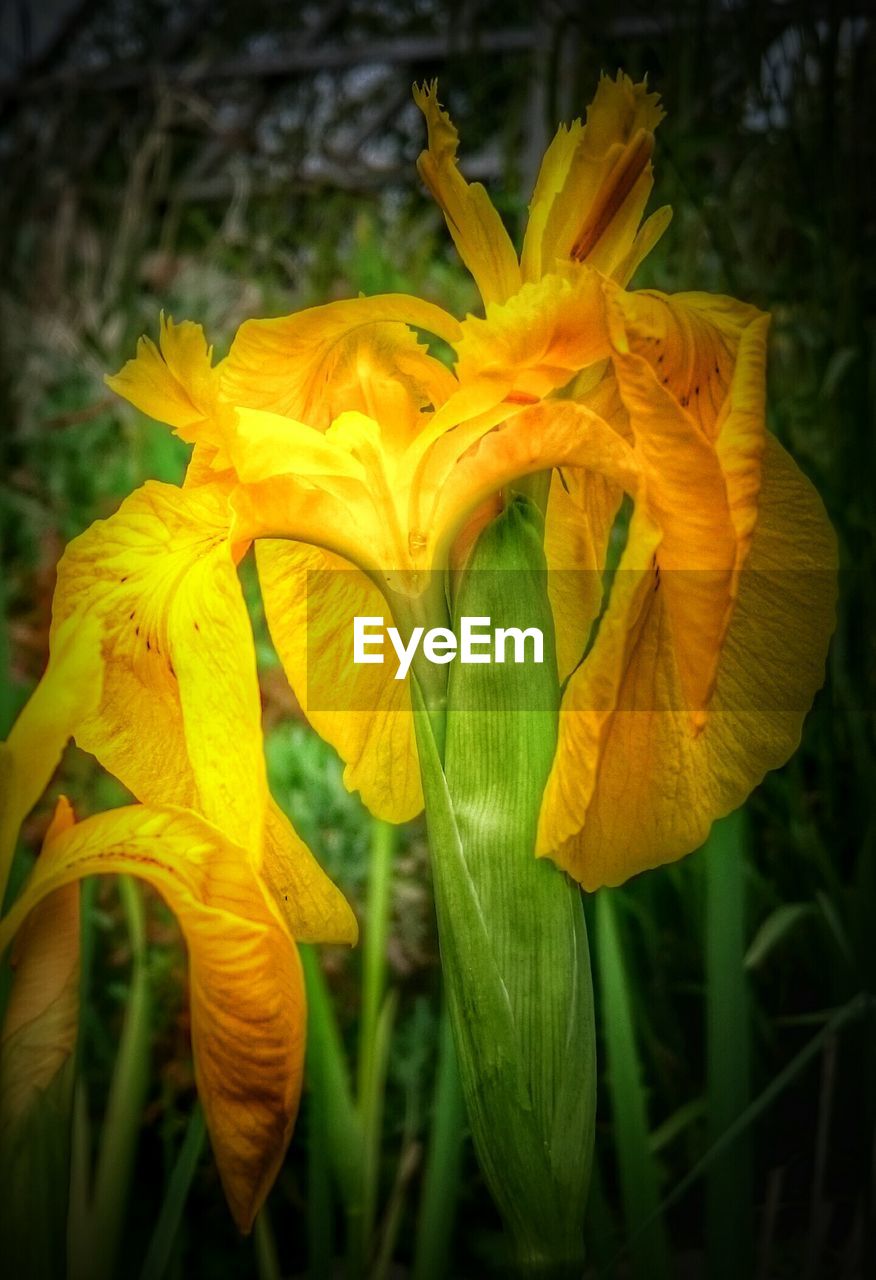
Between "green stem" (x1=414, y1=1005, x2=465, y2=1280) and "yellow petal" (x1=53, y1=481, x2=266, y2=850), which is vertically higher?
"yellow petal" (x1=53, y1=481, x2=266, y2=850)

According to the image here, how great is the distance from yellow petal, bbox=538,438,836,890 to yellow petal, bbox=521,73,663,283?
10 centimetres

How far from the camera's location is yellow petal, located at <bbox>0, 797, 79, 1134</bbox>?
1.24 ft

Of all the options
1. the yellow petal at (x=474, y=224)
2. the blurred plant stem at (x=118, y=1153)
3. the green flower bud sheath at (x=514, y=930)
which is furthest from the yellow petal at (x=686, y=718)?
the blurred plant stem at (x=118, y=1153)

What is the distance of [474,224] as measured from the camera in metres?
0.38

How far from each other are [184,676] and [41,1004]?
5.2 inches

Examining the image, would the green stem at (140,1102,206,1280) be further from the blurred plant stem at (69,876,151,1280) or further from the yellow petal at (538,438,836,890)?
the yellow petal at (538,438,836,890)

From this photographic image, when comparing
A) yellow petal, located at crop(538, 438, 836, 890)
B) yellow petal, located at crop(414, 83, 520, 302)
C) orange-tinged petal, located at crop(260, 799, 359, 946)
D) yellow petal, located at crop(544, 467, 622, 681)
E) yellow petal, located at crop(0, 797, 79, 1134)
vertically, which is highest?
yellow petal, located at crop(414, 83, 520, 302)

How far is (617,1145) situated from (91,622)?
0.30 m

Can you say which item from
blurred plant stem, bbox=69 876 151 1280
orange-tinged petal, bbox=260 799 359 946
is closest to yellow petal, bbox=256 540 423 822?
orange-tinged petal, bbox=260 799 359 946

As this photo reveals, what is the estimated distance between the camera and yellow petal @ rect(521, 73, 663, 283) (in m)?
0.37

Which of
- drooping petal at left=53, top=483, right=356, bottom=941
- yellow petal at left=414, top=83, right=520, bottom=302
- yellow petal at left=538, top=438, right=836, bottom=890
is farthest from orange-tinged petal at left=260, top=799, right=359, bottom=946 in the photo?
yellow petal at left=414, top=83, right=520, bottom=302

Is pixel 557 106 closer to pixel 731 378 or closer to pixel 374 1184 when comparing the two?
pixel 731 378

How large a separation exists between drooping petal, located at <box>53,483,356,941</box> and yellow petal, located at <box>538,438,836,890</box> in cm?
11

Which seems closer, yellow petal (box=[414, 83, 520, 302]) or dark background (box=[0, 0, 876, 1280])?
yellow petal (box=[414, 83, 520, 302])
